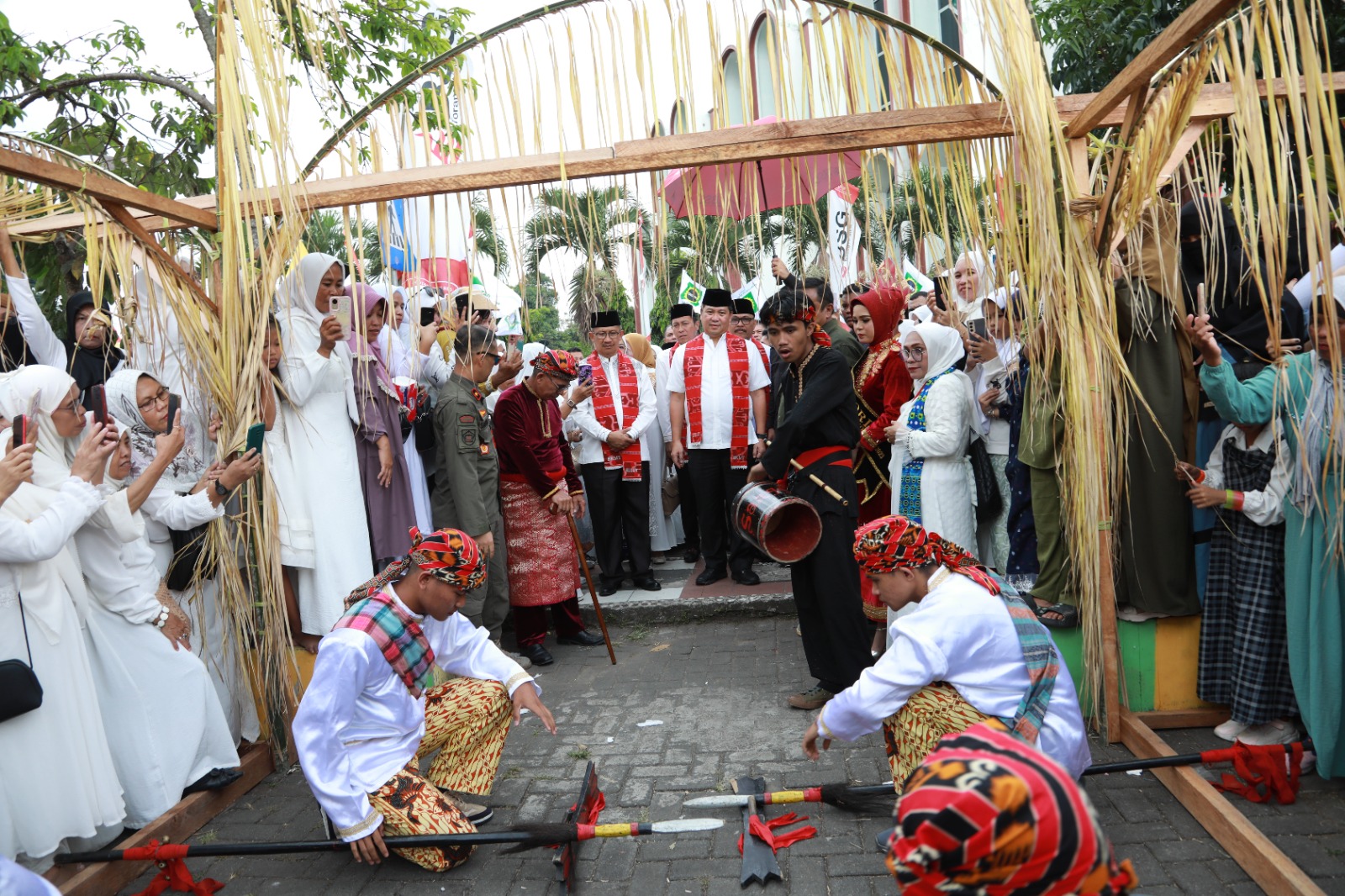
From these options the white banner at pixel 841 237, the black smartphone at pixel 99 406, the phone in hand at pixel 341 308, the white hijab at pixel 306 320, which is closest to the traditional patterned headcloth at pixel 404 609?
the black smartphone at pixel 99 406

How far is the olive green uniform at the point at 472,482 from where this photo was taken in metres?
5.46

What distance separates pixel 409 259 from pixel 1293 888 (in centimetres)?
384

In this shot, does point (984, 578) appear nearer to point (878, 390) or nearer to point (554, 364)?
point (878, 390)

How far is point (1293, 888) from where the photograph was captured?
2678 mm

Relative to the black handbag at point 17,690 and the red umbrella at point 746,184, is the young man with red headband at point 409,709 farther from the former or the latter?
the red umbrella at point 746,184

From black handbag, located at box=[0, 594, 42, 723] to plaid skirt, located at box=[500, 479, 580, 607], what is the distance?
9.89 feet

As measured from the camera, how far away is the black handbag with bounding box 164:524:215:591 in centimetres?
413

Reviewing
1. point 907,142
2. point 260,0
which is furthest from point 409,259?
point 907,142

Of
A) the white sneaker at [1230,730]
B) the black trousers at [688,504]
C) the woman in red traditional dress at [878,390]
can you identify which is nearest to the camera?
the white sneaker at [1230,730]

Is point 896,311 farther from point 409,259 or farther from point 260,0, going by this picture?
point 260,0

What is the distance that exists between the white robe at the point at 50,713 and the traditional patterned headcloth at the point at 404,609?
92 centimetres

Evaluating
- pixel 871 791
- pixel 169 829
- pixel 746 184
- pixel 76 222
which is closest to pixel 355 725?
pixel 169 829

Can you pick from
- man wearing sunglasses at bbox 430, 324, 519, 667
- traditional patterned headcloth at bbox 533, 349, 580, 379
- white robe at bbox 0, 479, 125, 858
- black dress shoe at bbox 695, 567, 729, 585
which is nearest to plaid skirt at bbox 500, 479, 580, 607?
man wearing sunglasses at bbox 430, 324, 519, 667

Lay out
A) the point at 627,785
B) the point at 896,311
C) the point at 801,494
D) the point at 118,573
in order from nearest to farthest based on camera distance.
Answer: the point at 118,573, the point at 627,785, the point at 801,494, the point at 896,311
